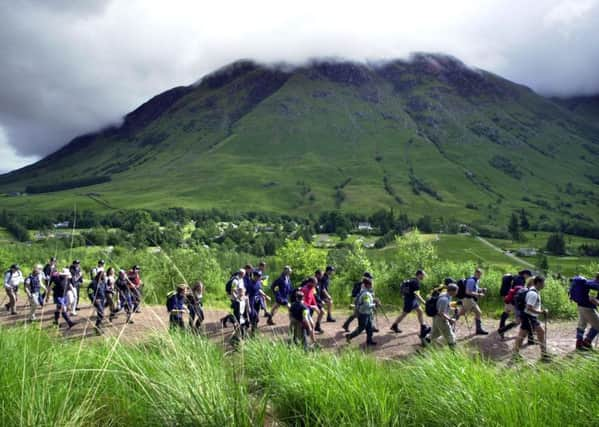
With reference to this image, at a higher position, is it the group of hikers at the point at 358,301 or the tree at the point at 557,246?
the group of hikers at the point at 358,301

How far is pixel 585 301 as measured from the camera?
10.5 metres

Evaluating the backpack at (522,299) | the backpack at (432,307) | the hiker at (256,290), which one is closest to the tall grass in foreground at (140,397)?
the backpack at (432,307)

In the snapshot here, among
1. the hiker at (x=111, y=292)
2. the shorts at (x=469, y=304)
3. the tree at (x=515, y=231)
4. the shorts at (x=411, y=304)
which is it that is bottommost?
the tree at (x=515, y=231)

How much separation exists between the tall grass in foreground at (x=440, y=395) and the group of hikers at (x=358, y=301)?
2.00m

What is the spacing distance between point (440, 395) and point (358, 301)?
7376 millimetres

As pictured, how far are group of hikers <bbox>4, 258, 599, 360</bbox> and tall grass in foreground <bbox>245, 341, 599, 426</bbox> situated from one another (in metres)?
2.00

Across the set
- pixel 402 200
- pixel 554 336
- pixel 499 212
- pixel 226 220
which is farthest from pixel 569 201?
pixel 554 336

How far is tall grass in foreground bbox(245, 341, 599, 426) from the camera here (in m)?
4.15

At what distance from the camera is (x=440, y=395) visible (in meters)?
4.73

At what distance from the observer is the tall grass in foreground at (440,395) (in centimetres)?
415

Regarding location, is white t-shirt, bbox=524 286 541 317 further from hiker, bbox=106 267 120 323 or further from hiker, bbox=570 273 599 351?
hiker, bbox=106 267 120 323

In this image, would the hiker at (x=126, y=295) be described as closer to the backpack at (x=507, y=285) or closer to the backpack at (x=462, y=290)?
the backpack at (x=462, y=290)

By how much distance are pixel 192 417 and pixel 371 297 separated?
8.97 m

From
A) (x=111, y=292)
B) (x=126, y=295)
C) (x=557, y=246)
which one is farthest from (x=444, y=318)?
(x=557, y=246)
